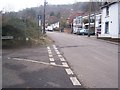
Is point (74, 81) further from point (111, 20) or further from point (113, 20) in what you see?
point (111, 20)

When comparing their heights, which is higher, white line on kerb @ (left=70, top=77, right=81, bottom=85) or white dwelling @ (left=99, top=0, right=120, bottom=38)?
white dwelling @ (left=99, top=0, right=120, bottom=38)

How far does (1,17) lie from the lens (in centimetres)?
2166

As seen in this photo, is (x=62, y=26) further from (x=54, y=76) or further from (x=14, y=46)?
(x=54, y=76)

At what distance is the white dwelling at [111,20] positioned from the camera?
39812 mm

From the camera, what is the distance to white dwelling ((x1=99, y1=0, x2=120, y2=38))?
3981cm

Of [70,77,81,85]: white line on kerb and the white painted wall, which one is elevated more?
the white painted wall

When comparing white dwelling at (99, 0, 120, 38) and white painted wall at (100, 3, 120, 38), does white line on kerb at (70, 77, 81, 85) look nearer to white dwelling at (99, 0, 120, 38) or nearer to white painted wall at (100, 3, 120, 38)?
white dwelling at (99, 0, 120, 38)

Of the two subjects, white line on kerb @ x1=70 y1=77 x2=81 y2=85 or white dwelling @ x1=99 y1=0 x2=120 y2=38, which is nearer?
white line on kerb @ x1=70 y1=77 x2=81 y2=85

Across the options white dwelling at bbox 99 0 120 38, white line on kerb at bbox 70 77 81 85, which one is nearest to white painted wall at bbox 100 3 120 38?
white dwelling at bbox 99 0 120 38

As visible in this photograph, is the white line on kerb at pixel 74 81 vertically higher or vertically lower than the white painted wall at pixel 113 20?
lower

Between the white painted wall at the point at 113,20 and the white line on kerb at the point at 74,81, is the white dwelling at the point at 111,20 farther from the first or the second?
the white line on kerb at the point at 74,81

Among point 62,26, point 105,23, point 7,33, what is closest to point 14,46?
point 7,33

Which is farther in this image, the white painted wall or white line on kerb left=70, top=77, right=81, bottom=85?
the white painted wall

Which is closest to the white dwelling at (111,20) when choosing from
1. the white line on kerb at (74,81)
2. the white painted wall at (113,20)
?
the white painted wall at (113,20)
